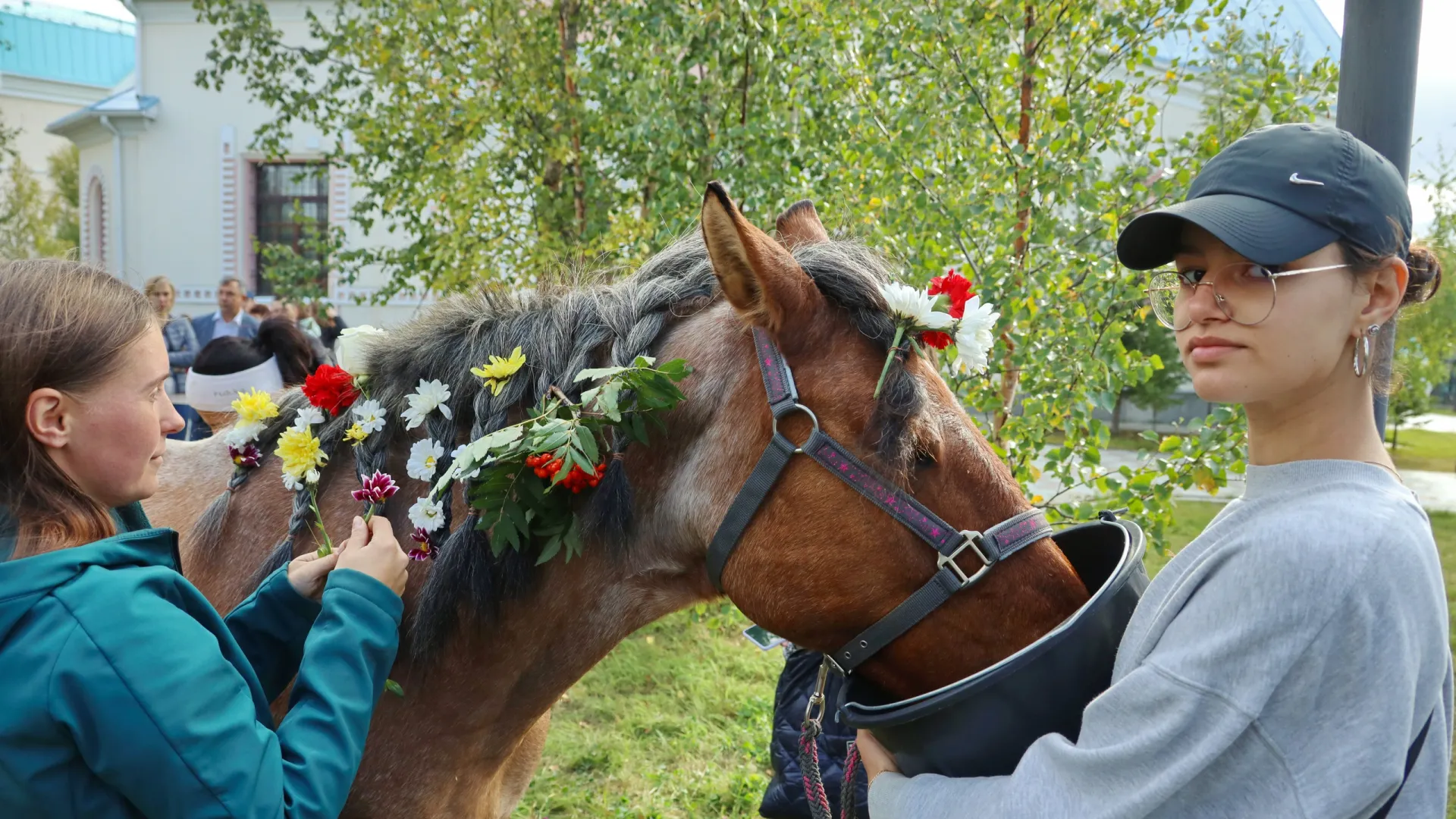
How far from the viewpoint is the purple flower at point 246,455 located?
2.18 m

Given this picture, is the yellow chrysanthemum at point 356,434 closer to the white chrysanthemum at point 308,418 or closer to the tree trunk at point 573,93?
the white chrysanthemum at point 308,418

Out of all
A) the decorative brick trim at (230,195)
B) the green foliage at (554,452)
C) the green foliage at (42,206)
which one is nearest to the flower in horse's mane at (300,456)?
the green foliage at (554,452)

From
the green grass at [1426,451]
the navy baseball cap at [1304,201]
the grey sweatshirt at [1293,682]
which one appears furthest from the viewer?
the green grass at [1426,451]

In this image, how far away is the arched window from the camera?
63.0ft

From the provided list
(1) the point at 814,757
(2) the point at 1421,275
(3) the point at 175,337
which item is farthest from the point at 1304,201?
(3) the point at 175,337

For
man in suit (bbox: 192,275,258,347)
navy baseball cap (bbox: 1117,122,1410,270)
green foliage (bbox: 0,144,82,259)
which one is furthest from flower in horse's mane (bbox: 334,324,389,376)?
green foliage (bbox: 0,144,82,259)

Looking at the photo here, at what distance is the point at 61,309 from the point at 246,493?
943 mm

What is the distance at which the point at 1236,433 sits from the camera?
11.0ft

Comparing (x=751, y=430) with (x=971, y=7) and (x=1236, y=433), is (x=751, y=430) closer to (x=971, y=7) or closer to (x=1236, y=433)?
(x=1236, y=433)

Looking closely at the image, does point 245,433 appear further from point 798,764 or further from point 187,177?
point 187,177

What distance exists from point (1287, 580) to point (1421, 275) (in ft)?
1.82

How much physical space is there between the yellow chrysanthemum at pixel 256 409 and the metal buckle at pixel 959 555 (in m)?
1.58

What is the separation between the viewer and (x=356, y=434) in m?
1.98

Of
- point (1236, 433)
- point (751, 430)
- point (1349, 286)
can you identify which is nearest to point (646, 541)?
point (751, 430)
